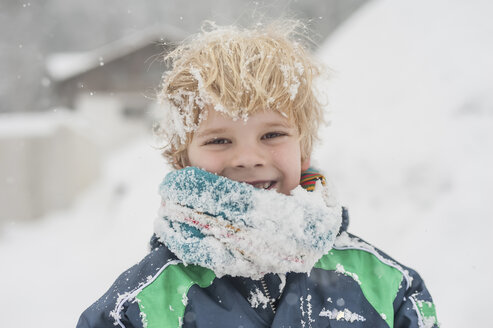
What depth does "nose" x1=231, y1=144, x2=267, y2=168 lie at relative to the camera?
1313mm

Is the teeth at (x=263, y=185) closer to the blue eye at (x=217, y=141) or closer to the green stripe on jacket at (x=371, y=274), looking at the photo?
the blue eye at (x=217, y=141)

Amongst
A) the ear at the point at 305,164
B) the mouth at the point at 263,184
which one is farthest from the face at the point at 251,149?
the ear at the point at 305,164

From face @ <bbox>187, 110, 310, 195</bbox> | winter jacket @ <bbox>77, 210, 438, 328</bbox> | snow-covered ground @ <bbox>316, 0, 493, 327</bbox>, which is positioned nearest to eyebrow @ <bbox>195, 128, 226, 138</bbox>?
face @ <bbox>187, 110, 310, 195</bbox>

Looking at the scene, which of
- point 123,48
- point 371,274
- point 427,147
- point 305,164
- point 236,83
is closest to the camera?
point 236,83

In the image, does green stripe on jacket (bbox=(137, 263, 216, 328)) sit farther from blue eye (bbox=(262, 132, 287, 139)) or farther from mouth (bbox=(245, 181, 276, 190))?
blue eye (bbox=(262, 132, 287, 139))

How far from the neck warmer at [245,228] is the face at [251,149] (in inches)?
2.9

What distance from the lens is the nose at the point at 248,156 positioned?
4.31 ft

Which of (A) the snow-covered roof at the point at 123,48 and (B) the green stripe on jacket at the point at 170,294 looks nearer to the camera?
(B) the green stripe on jacket at the point at 170,294

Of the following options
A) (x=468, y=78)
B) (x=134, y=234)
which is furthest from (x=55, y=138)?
(x=468, y=78)

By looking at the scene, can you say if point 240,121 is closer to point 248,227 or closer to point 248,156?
point 248,156

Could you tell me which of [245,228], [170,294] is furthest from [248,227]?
[170,294]

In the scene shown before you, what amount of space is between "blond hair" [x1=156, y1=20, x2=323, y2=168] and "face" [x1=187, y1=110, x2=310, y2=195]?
31 mm

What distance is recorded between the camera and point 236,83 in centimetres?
134

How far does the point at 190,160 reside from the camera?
4.75 feet
